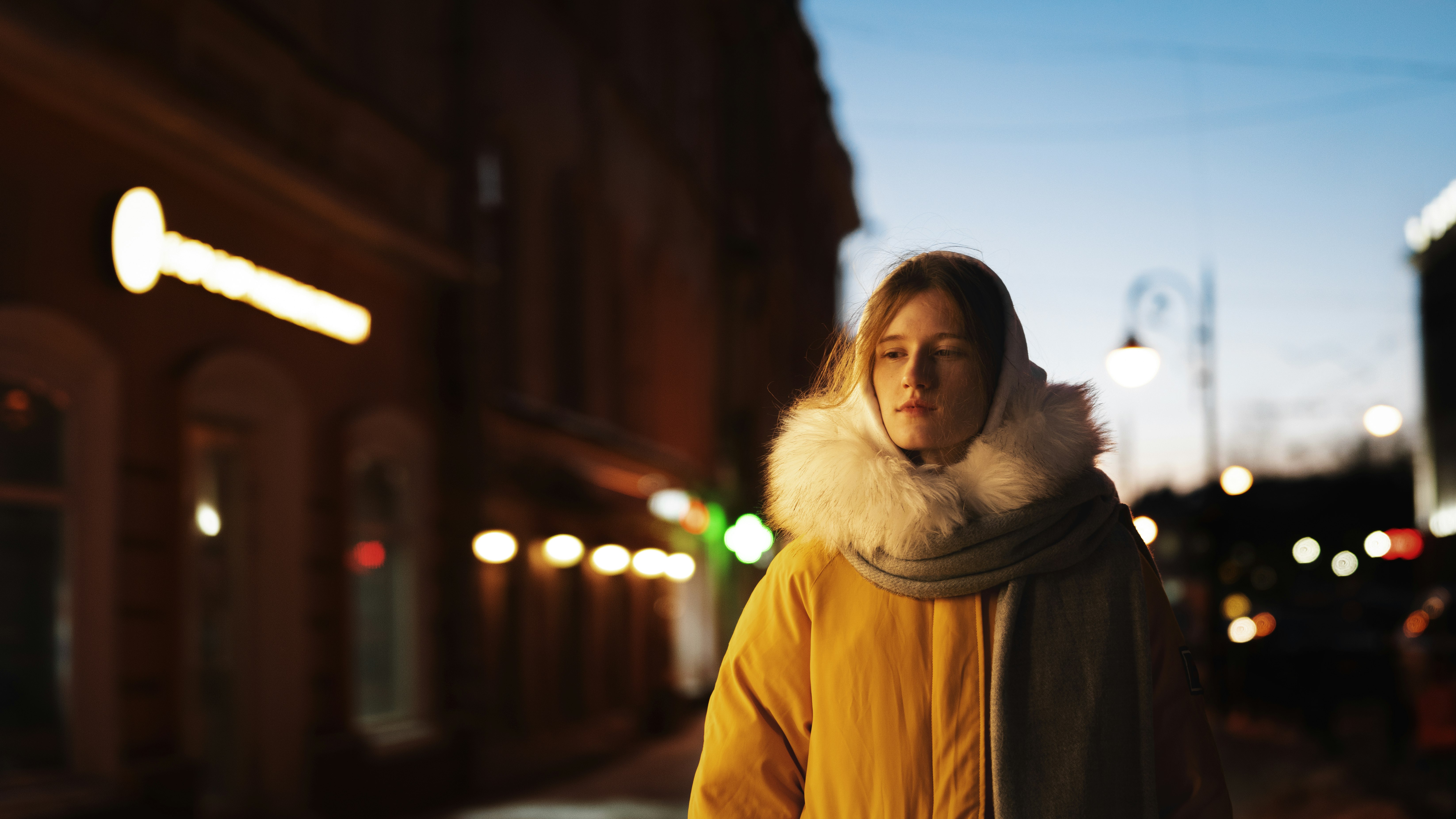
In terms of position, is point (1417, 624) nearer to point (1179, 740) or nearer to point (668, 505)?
point (668, 505)

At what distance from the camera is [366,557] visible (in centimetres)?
1212

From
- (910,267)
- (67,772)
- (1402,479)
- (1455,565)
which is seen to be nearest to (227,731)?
(67,772)

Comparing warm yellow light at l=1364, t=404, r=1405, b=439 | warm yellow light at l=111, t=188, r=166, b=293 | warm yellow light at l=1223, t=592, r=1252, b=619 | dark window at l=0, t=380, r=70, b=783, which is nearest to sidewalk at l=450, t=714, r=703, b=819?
dark window at l=0, t=380, r=70, b=783

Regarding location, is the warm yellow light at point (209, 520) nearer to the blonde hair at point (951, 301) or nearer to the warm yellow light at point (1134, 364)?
the blonde hair at point (951, 301)

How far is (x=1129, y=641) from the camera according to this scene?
2.36 metres

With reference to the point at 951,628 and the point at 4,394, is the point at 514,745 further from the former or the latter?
the point at 951,628

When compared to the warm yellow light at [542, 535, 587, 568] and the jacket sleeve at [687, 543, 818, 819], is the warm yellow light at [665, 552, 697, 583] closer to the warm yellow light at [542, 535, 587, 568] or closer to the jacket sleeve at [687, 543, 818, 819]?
the warm yellow light at [542, 535, 587, 568]

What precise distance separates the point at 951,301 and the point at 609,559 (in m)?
16.9

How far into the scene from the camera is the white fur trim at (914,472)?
2.36m

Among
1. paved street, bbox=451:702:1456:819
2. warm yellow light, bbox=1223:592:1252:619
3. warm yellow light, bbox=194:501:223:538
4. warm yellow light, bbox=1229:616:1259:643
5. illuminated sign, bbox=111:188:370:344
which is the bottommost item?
paved street, bbox=451:702:1456:819

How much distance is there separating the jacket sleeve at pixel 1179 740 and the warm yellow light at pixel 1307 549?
245 ft

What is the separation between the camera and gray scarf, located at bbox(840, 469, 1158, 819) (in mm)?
2289

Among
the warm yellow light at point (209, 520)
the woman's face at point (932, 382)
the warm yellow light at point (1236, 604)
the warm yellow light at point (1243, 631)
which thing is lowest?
the warm yellow light at point (1236, 604)

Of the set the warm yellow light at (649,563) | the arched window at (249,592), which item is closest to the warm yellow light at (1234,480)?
the warm yellow light at (649,563)
